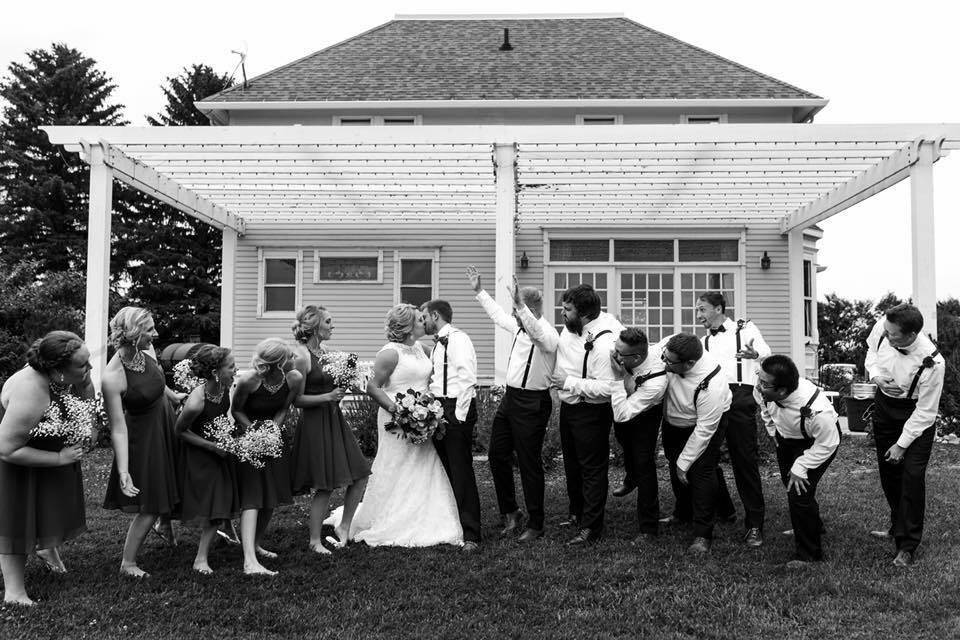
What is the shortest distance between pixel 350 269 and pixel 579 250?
469cm

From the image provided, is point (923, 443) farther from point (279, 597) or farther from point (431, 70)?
point (431, 70)

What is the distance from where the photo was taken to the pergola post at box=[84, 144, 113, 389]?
31.0 feet

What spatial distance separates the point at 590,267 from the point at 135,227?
71.4 feet

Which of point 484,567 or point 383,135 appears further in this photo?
point 383,135

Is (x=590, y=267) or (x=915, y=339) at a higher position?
(x=590, y=267)

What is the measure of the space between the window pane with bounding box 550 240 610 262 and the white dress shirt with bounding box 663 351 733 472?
9.42m

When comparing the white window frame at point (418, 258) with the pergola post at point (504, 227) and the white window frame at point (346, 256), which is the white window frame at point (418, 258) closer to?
the white window frame at point (346, 256)

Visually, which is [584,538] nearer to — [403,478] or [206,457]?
[403,478]

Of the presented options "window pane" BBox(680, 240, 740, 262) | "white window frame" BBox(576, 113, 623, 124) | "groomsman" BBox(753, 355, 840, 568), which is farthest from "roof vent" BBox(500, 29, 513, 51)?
"groomsman" BBox(753, 355, 840, 568)

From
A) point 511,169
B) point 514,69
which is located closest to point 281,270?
point 514,69

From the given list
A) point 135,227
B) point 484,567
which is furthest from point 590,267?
point 135,227

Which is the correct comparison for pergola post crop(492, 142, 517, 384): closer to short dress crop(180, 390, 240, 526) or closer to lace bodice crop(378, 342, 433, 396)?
lace bodice crop(378, 342, 433, 396)

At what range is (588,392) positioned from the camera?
17.7ft

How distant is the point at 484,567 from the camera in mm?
4988
